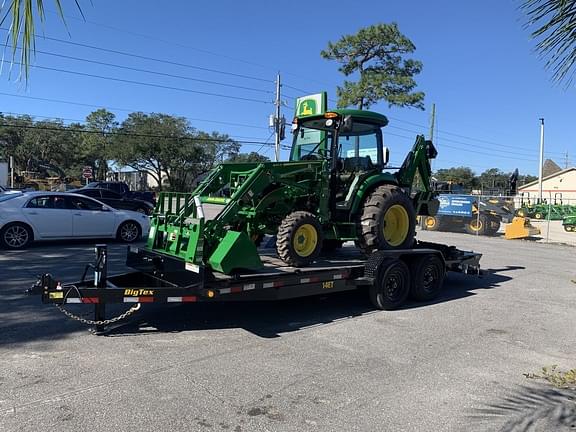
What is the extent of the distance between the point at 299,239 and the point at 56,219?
27.7ft

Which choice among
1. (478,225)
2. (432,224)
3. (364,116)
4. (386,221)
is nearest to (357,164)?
(364,116)

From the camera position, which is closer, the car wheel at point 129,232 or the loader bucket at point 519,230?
the car wheel at point 129,232

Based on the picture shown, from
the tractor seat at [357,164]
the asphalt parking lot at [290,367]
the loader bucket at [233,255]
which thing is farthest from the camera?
the tractor seat at [357,164]

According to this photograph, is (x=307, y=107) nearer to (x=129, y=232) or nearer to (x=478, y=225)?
(x=129, y=232)

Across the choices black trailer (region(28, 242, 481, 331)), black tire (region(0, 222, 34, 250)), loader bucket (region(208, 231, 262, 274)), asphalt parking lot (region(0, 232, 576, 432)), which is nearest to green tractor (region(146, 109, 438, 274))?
loader bucket (region(208, 231, 262, 274))

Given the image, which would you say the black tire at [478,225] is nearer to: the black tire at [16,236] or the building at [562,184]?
the black tire at [16,236]

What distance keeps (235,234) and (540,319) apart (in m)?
Result: 4.76

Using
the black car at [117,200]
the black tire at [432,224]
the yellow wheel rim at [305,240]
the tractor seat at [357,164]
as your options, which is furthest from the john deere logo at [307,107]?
the black tire at [432,224]

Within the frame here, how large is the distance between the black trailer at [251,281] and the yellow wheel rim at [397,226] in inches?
21.2

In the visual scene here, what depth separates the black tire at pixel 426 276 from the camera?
319 inches

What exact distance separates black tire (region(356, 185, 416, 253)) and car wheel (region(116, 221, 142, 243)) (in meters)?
8.50

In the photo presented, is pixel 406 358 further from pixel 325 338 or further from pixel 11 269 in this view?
pixel 11 269

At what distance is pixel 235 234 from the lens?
6070mm

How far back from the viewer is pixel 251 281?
20.4 feet
